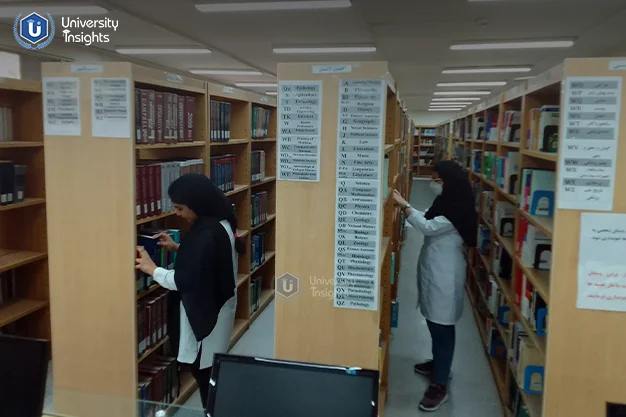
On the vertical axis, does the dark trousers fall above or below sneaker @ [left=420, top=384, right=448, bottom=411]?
above

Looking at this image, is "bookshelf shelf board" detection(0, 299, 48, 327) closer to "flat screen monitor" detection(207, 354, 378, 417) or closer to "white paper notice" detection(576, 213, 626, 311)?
"flat screen monitor" detection(207, 354, 378, 417)

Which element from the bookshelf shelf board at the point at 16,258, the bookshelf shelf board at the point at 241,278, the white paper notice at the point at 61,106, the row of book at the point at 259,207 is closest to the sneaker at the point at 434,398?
the bookshelf shelf board at the point at 241,278

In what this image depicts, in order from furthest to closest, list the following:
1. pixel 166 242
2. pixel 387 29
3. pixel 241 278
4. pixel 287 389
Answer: pixel 387 29, pixel 241 278, pixel 166 242, pixel 287 389

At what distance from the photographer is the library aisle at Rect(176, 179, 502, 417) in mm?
3457

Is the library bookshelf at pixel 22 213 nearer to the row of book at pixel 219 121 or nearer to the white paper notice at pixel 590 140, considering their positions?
the row of book at pixel 219 121

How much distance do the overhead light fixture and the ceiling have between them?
9.1 inches

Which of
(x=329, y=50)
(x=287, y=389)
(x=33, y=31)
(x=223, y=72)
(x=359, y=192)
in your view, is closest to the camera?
(x=287, y=389)

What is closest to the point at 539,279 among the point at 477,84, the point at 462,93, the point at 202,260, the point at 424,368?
the point at 424,368

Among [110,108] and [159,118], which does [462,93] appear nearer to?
[159,118]

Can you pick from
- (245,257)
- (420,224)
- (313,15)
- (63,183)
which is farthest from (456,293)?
(313,15)

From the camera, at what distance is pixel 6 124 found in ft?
11.1

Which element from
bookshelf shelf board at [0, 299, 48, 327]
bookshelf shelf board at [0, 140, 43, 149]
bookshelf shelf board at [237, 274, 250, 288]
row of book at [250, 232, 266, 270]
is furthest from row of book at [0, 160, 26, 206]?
row of book at [250, 232, 266, 270]

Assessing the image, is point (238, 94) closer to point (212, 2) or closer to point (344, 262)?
point (212, 2)

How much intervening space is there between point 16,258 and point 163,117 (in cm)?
147
